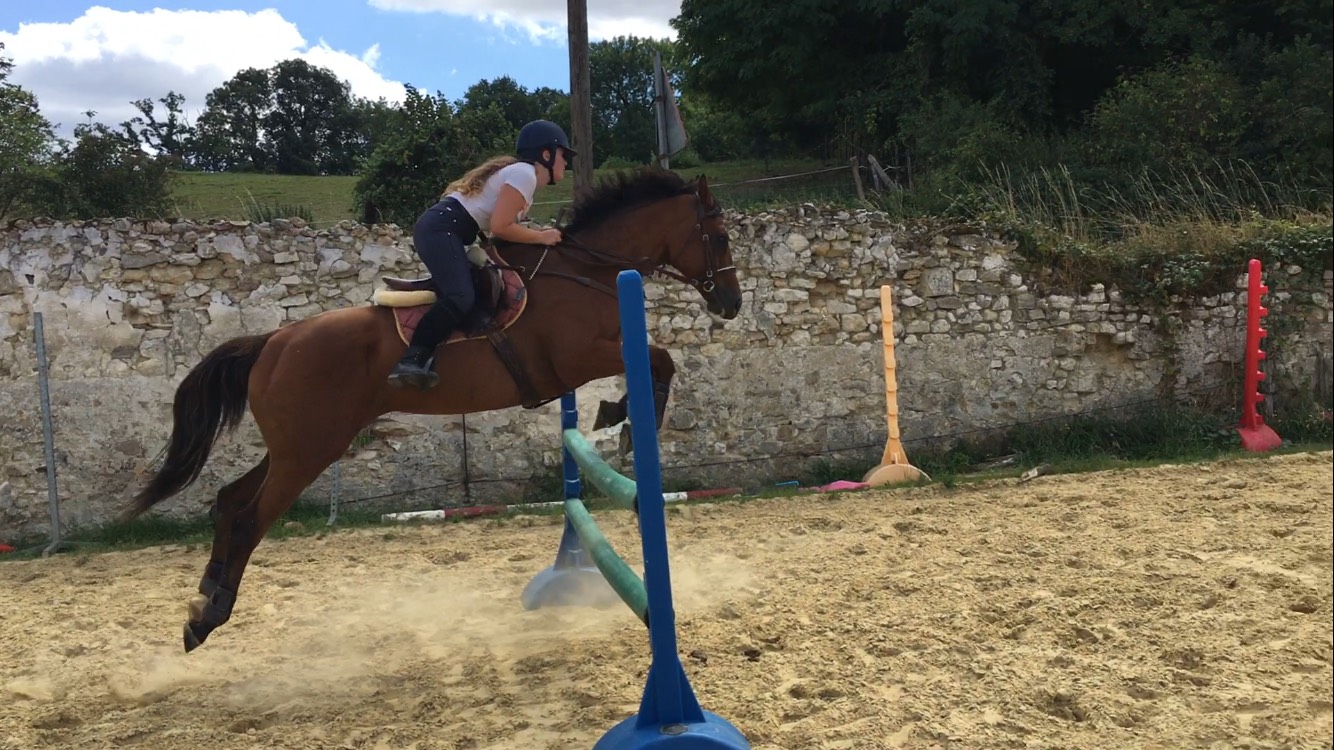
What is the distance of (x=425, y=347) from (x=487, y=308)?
1.03 feet

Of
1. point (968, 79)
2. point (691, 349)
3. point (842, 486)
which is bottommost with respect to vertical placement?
point (842, 486)

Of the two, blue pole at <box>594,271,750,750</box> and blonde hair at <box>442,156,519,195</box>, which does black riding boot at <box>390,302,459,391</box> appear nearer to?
blonde hair at <box>442,156,519,195</box>

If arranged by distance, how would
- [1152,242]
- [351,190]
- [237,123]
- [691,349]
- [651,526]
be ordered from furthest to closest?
[237,123] < [351,190] < [1152,242] < [691,349] < [651,526]

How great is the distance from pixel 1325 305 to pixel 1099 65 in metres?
12.4

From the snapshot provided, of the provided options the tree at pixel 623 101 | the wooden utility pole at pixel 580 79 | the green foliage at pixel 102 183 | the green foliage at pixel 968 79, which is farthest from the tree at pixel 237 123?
the wooden utility pole at pixel 580 79

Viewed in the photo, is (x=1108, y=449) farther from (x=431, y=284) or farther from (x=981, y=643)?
(x=431, y=284)

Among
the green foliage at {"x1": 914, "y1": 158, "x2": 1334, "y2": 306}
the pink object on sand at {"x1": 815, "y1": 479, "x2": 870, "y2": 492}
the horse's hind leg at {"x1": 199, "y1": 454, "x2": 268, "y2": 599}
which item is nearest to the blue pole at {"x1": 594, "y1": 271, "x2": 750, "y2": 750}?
the horse's hind leg at {"x1": 199, "y1": 454, "x2": 268, "y2": 599}

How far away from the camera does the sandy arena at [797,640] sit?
9.43 feet

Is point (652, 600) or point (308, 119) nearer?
point (652, 600)

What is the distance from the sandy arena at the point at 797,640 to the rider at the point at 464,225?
133 cm

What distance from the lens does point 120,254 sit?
262 inches

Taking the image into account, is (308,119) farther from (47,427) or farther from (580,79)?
(47,427)

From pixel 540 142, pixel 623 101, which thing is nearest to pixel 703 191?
pixel 540 142

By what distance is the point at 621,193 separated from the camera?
4.39 m
